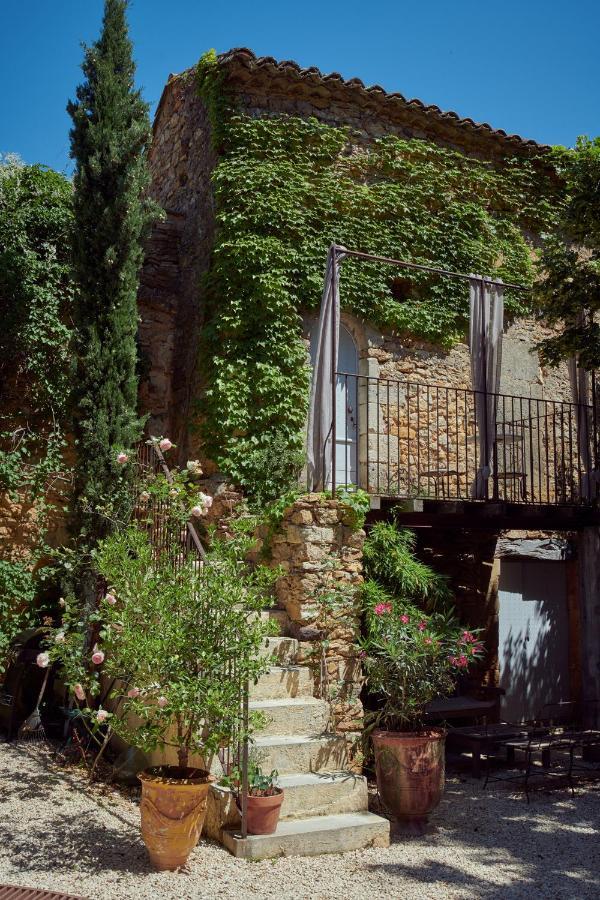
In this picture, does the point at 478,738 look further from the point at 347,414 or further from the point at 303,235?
the point at 303,235

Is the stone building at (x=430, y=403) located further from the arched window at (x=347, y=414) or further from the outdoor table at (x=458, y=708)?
the outdoor table at (x=458, y=708)

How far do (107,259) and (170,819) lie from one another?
5254 mm

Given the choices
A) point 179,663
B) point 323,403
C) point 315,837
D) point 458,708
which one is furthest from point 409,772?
point 323,403

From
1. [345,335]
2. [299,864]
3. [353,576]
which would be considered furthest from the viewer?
[345,335]

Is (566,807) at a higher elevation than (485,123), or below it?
below

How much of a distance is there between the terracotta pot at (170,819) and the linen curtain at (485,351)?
5.10 meters

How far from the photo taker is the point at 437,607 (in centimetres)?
880

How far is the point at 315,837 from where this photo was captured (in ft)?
17.0

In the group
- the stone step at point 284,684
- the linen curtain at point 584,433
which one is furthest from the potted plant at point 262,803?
the linen curtain at point 584,433

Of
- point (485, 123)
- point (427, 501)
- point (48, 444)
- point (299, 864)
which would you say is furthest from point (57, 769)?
point (485, 123)

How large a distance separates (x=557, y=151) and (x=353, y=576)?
775cm

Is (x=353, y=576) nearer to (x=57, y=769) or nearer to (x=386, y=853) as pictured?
(x=386, y=853)

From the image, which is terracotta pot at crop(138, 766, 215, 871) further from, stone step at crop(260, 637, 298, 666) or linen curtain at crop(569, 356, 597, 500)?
linen curtain at crop(569, 356, 597, 500)

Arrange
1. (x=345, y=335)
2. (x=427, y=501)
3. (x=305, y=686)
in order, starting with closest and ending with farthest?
1. (x=305, y=686)
2. (x=427, y=501)
3. (x=345, y=335)
